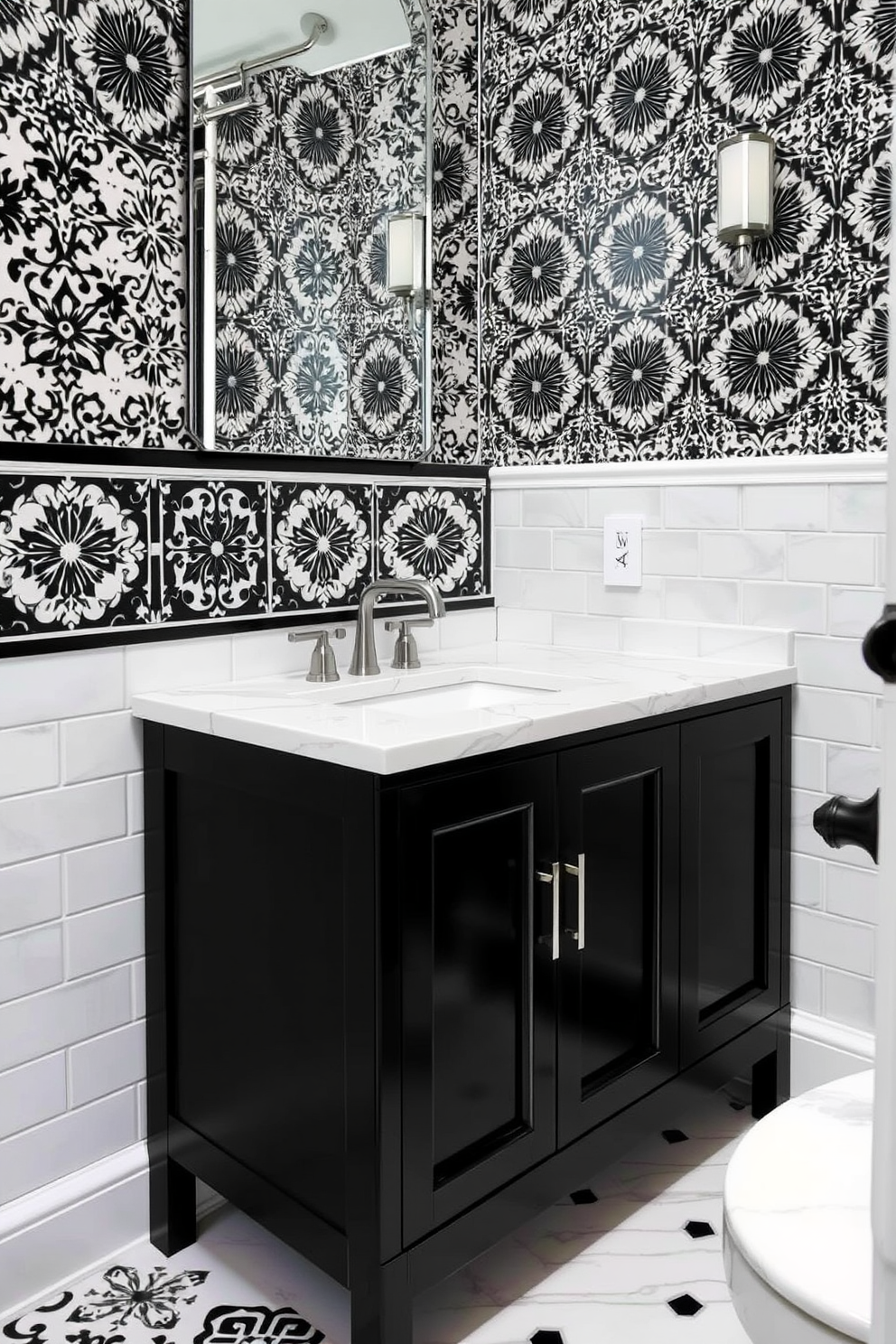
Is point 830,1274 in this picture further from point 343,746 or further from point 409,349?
point 409,349

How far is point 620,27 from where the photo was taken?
2123mm

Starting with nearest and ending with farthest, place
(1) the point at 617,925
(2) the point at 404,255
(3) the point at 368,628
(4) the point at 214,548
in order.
Answer: (1) the point at 617,925
(4) the point at 214,548
(3) the point at 368,628
(2) the point at 404,255

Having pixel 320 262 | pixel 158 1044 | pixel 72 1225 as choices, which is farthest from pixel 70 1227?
pixel 320 262

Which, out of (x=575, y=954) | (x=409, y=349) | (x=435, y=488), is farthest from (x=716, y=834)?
(x=409, y=349)

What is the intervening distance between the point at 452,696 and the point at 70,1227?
3.34ft

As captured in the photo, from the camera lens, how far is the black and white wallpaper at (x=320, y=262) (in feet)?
5.87

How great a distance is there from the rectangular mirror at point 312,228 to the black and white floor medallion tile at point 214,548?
85 mm

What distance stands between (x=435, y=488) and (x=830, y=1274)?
1711mm

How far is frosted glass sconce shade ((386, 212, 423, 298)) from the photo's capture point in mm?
2104

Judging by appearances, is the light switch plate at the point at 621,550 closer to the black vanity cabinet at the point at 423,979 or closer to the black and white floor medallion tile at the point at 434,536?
the black and white floor medallion tile at the point at 434,536

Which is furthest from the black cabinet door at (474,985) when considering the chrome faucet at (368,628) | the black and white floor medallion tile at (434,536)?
the black and white floor medallion tile at (434,536)

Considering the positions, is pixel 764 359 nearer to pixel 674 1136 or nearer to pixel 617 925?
pixel 617 925

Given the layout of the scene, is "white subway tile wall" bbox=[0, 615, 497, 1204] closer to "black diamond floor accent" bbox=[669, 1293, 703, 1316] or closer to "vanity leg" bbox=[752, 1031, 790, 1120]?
"black diamond floor accent" bbox=[669, 1293, 703, 1316]

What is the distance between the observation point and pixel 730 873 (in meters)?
1.92
